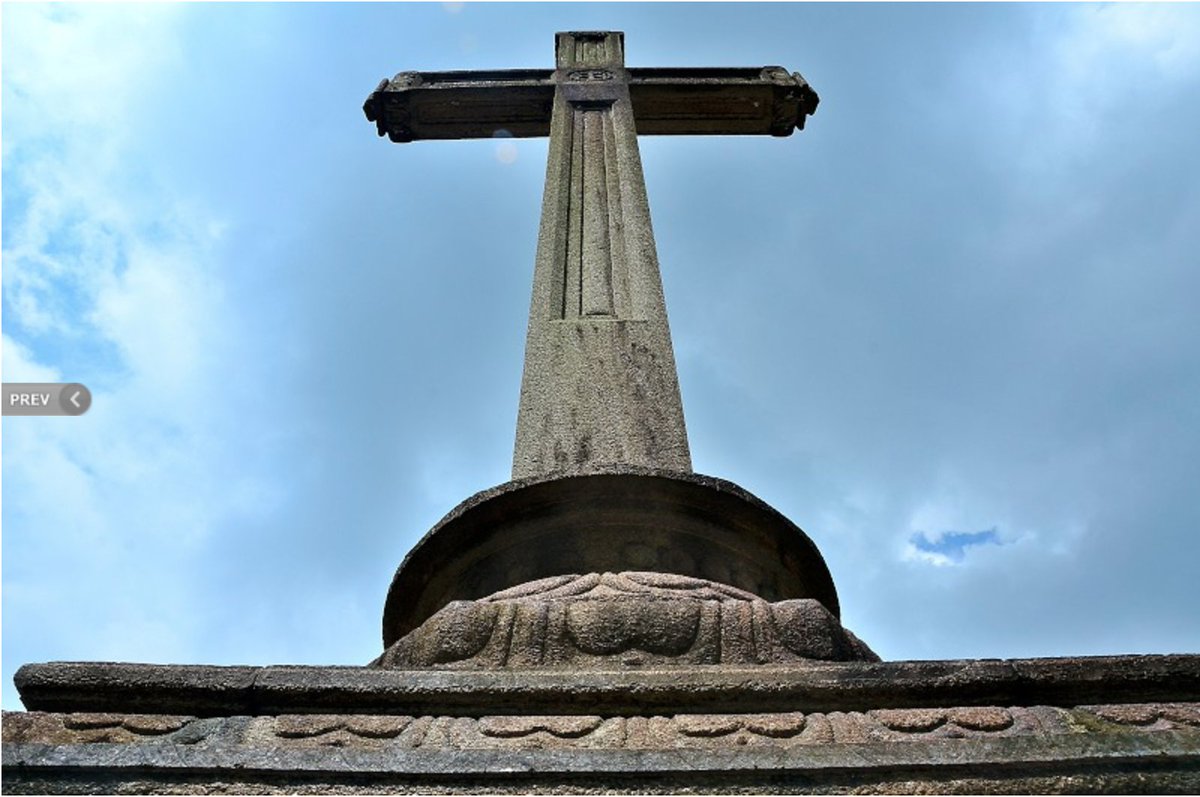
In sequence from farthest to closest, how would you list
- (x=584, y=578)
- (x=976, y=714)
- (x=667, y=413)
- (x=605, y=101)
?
(x=605, y=101) → (x=667, y=413) → (x=584, y=578) → (x=976, y=714)

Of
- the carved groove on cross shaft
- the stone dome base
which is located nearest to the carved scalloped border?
the stone dome base

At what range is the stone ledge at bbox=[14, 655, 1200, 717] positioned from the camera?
256 centimetres

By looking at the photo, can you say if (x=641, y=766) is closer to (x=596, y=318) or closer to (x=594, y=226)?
(x=596, y=318)

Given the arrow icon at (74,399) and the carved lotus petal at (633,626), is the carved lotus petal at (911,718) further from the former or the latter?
the arrow icon at (74,399)

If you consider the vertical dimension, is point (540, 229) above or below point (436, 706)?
above

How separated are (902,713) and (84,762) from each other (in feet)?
5.36

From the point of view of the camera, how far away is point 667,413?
4.57m

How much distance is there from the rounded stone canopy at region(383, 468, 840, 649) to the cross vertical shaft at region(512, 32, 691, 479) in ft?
0.45

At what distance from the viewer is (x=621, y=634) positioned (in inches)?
112

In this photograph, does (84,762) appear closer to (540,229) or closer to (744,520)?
(744,520)

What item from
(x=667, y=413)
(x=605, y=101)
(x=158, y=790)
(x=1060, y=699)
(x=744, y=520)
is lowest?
(x=158, y=790)

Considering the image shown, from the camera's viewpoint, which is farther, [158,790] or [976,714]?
[976,714]

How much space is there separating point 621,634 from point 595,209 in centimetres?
366

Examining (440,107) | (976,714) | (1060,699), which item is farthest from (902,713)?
(440,107)
